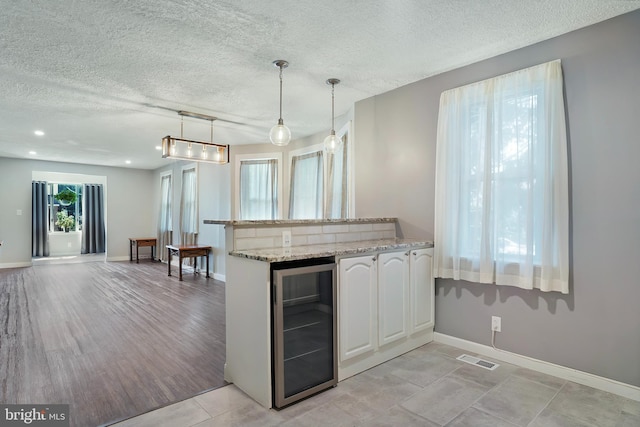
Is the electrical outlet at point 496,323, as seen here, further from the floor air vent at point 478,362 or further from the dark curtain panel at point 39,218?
the dark curtain panel at point 39,218

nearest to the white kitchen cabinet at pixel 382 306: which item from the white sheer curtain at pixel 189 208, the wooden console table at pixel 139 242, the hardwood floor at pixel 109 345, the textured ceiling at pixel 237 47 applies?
the hardwood floor at pixel 109 345

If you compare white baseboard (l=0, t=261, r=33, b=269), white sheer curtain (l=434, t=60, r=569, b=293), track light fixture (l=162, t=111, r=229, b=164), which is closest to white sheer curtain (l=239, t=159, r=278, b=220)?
track light fixture (l=162, t=111, r=229, b=164)

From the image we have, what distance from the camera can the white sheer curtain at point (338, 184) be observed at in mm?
4363

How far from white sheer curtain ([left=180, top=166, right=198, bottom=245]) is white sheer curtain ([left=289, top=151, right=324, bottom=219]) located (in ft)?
9.11

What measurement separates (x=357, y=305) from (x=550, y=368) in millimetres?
1569

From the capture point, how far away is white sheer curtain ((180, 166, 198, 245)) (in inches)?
289

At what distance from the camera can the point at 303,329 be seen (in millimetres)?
2277

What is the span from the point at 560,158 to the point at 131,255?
9912mm

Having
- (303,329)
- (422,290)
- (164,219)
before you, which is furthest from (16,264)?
(422,290)

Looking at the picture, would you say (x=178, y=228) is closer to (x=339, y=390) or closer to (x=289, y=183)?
(x=289, y=183)

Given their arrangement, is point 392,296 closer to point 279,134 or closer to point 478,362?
point 478,362

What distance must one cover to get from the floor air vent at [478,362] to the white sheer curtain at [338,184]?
209 centimetres

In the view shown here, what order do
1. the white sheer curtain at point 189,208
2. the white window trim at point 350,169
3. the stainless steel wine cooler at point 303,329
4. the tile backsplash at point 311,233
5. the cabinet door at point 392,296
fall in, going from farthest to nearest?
the white sheer curtain at point 189,208 → the white window trim at point 350,169 → the cabinet door at point 392,296 → the tile backsplash at point 311,233 → the stainless steel wine cooler at point 303,329

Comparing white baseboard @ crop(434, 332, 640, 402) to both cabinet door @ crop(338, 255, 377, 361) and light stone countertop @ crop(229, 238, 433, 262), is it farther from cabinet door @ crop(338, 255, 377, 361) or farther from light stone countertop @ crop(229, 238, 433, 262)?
light stone countertop @ crop(229, 238, 433, 262)
